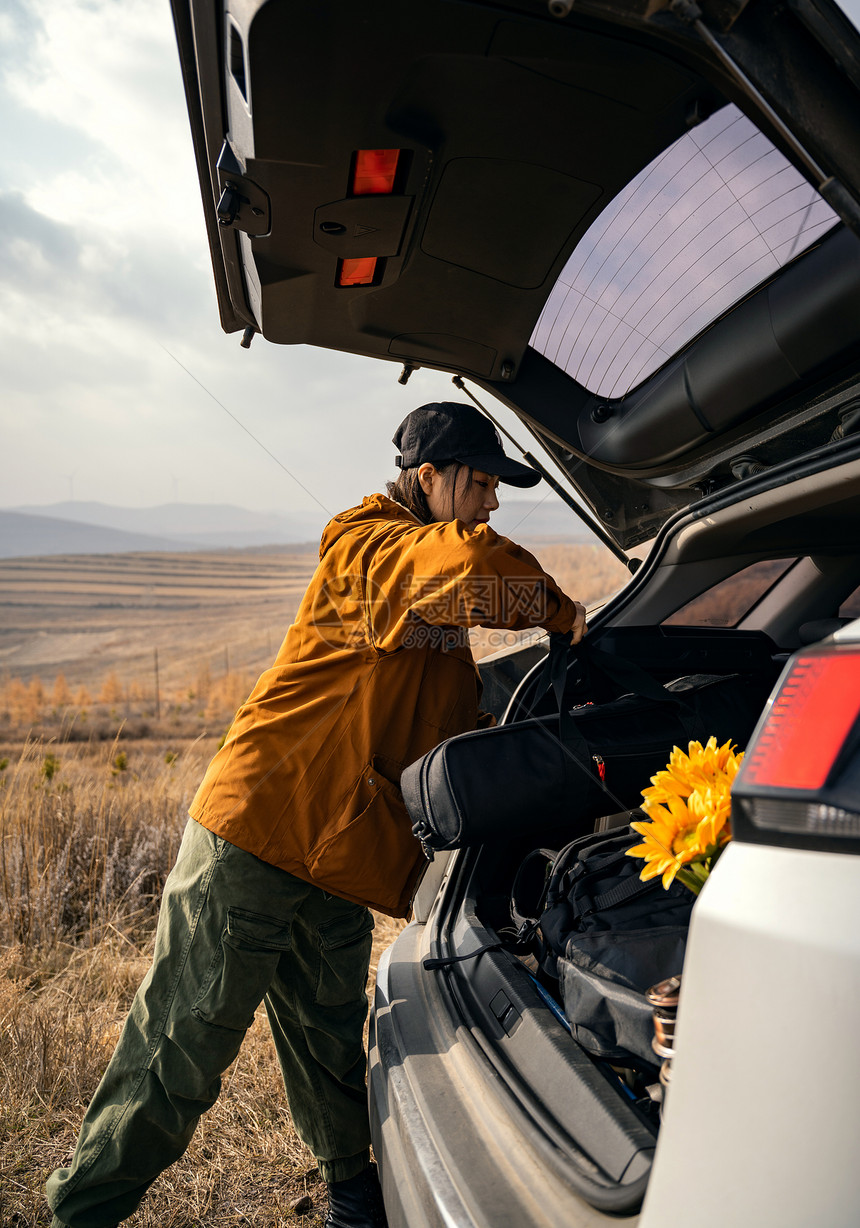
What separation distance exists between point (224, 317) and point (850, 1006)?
80.8 inches

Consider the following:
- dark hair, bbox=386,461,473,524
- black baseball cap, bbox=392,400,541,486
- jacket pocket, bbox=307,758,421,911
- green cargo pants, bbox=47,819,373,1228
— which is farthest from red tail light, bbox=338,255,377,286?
green cargo pants, bbox=47,819,373,1228

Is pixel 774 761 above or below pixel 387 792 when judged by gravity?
above

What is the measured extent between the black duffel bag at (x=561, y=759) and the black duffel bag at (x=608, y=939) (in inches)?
4.6

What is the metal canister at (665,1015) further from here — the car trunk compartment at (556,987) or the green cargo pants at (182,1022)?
the green cargo pants at (182,1022)

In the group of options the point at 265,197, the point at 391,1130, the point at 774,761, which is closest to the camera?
the point at 774,761

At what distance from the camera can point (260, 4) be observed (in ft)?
3.70

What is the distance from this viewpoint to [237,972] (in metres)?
1.77

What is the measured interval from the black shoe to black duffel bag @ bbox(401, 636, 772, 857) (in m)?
1.06

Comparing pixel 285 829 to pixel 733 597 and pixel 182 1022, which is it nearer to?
pixel 182 1022

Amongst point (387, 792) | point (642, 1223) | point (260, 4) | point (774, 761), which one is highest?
point (260, 4)

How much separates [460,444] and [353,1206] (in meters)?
1.87

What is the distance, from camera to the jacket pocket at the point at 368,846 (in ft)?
5.72

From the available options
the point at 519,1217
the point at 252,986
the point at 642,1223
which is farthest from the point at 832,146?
the point at 252,986

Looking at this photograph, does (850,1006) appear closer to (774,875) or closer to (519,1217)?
(774,875)
